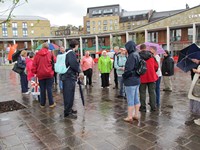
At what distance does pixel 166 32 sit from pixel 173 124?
37.8m

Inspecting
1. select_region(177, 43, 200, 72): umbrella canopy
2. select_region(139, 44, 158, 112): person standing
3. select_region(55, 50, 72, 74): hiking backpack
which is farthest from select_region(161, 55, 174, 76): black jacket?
select_region(55, 50, 72, 74): hiking backpack

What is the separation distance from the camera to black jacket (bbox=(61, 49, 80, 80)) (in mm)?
4793

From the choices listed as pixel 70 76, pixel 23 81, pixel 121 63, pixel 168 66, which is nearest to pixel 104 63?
pixel 121 63

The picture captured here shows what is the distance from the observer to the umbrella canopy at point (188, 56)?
14.9 feet

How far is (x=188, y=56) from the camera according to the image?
462 centimetres

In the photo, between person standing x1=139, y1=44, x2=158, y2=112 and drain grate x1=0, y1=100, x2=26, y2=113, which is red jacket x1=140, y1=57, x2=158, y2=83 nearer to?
person standing x1=139, y1=44, x2=158, y2=112

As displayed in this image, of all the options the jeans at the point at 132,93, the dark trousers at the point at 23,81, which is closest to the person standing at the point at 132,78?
the jeans at the point at 132,93

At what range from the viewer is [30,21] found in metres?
72.9

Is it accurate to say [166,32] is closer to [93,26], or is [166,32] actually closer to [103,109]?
[103,109]

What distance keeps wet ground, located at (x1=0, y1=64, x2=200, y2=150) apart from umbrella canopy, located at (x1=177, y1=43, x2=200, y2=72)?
1.22 m


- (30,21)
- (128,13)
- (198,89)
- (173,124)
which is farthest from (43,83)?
(128,13)

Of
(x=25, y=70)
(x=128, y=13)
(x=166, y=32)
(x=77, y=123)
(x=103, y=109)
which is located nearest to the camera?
(x=77, y=123)

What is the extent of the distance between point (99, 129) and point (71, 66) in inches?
62.8

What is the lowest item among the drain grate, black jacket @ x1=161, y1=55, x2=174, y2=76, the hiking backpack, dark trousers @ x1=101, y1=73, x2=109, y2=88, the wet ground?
the wet ground
